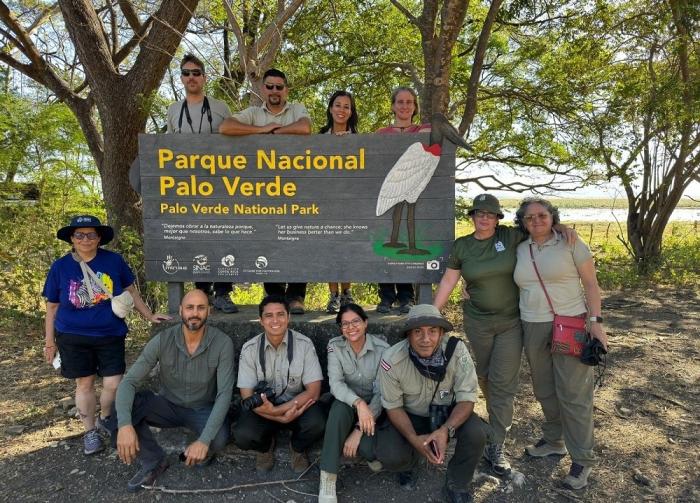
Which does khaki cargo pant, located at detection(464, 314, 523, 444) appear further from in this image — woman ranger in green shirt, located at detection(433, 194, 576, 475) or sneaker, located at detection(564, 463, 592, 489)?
sneaker, located at detection(564, 463, 592, 489)

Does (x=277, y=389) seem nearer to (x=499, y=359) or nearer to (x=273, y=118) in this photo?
(x=499, y=359)

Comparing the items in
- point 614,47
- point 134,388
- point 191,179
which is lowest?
point 134,388

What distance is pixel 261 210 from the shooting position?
4098 mm

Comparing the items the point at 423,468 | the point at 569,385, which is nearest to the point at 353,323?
the point at 423,468

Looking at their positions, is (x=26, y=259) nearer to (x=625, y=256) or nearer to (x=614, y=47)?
(x=614, y=47)

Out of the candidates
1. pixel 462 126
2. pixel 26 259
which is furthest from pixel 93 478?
pixel 462 126

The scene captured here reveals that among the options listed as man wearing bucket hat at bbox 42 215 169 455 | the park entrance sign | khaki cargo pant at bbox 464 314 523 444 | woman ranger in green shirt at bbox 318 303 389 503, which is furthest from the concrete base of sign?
khaki cargo pant at bbox 464 314 523 444

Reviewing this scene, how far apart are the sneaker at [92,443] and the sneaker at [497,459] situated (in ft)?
10.00

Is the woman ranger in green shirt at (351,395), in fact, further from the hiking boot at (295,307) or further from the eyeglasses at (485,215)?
the eyeglasses at (485,215)

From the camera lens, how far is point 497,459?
373 cm

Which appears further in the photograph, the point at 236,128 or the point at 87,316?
the point at 236,128

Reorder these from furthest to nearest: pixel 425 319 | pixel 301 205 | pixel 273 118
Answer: pixel 273 118 < pixel 301 205 < pixel 425 319

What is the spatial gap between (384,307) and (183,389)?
1776 millimetres

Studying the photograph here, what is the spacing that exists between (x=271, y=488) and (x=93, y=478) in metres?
1.31
